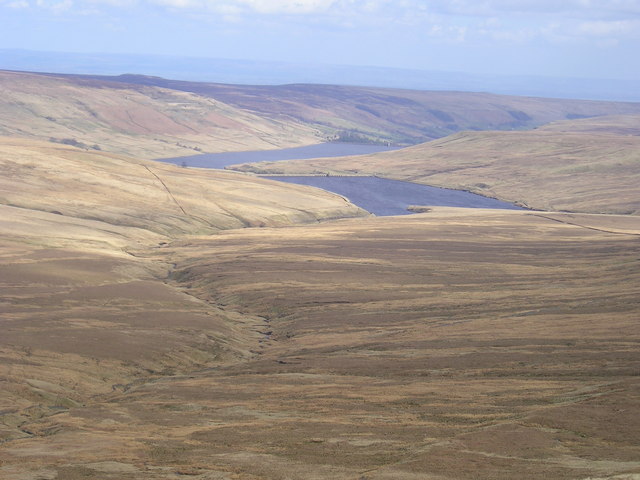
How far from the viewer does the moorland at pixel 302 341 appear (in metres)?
33.0

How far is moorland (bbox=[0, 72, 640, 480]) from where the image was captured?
3300 cm

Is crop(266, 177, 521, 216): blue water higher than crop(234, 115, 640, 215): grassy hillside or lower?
lower

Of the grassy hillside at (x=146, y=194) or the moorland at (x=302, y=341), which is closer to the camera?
the moorland at (x=302, y=341)

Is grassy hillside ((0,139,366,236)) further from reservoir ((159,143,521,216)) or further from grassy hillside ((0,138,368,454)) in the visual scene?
reservoir ((159,143,521,216))

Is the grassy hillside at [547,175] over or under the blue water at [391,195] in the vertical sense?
over

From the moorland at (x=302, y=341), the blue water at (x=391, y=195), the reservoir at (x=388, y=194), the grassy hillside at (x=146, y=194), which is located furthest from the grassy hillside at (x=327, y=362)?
the reservoir at (x=388, y=194)

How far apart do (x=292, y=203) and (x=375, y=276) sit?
54.5 m

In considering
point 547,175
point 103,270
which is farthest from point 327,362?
point 547,175

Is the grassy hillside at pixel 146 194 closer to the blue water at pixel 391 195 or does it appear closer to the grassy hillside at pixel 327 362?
the blue water at pixel 391 195

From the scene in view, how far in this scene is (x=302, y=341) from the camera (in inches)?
2349

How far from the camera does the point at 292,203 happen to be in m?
132

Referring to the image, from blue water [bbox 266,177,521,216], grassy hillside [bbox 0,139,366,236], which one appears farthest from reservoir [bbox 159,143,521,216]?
grassy hillside [bbox 0,139,366,236]

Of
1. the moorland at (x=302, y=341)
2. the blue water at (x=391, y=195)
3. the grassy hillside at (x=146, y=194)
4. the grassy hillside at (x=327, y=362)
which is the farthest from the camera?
the blue water at (x=391, y=195)

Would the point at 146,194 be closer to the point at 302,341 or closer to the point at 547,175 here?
the point at 302,341
